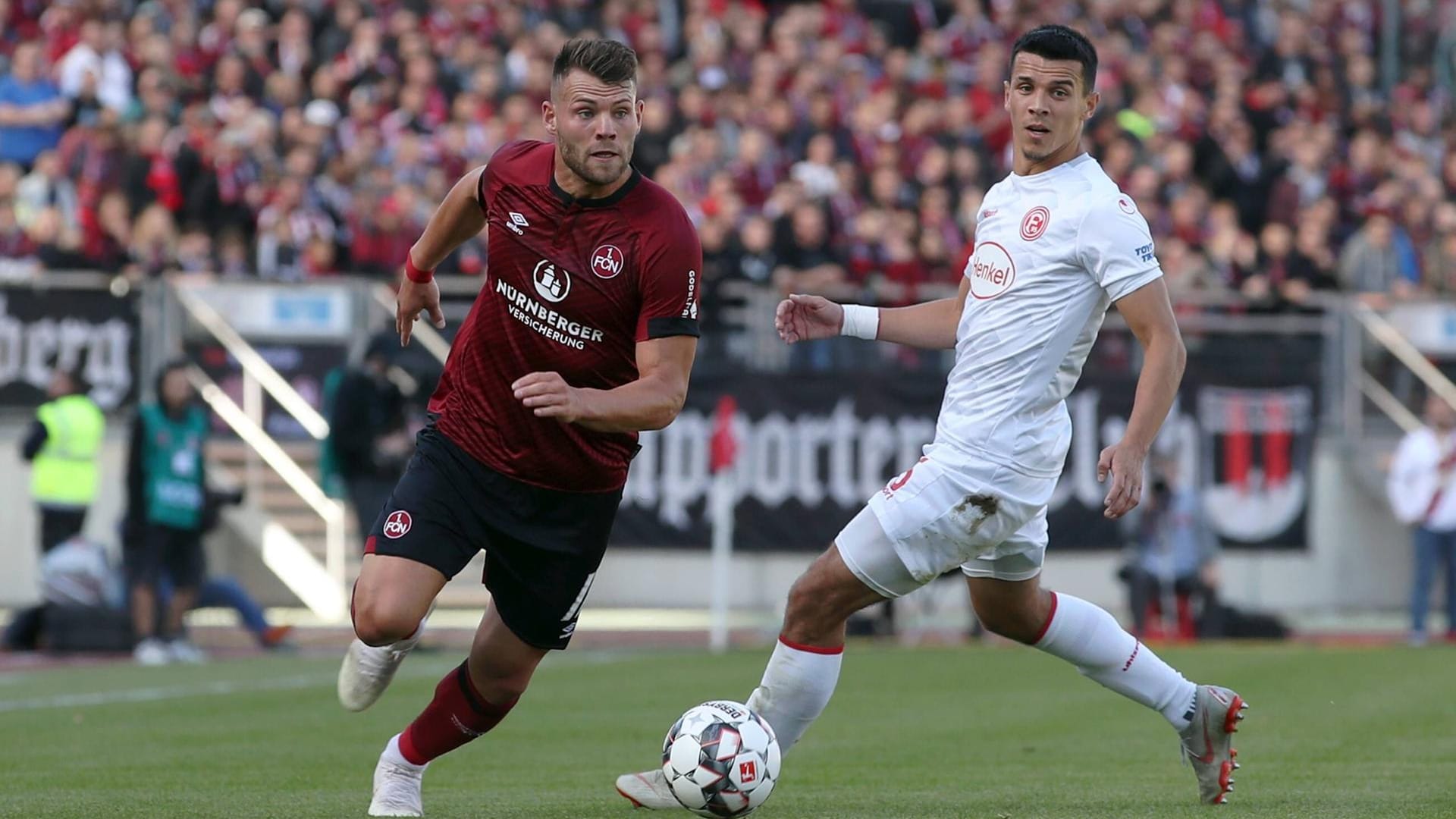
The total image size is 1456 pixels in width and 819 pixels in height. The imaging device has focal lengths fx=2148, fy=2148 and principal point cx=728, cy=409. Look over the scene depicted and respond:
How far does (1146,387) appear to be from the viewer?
6.83m

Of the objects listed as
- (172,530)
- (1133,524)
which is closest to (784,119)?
(1133,524)

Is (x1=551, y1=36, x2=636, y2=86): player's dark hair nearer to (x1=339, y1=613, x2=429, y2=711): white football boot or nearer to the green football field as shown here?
(x1=339, y1=613, x2=429, y2=711): white football boot

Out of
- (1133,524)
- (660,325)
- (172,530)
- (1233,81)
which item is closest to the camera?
(660,325)

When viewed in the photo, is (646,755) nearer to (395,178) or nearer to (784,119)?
(395,178)

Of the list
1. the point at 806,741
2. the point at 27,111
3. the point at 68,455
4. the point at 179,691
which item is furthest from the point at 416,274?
the point at 27,111

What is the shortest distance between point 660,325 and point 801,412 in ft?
42.7

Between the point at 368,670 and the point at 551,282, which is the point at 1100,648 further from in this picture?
the point at 368,670

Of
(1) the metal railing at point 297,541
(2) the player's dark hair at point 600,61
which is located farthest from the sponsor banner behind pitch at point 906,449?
(2) the player's dark hair at point 600,61

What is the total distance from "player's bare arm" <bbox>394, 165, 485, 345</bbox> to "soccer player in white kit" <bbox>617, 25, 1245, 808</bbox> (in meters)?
1.70

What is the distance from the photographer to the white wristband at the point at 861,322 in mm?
7688

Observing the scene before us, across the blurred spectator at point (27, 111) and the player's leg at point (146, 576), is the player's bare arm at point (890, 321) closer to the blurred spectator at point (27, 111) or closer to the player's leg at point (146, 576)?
the player's leg at point (146, 576)

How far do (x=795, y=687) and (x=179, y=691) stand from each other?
7.89 meters

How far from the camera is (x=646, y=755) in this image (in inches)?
388

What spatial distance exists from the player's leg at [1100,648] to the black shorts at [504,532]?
4.36 ft
